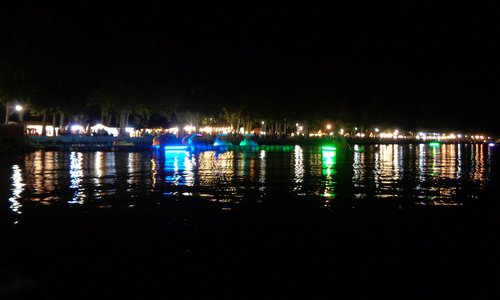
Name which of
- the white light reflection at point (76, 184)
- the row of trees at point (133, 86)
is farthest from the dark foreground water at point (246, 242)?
the row of trees at point (133, 86)

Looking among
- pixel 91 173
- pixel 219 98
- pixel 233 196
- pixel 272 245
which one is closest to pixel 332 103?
pixel 219 98

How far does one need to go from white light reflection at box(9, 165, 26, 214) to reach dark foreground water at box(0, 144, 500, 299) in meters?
0.10

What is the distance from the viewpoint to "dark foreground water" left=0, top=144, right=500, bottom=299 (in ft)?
28.1

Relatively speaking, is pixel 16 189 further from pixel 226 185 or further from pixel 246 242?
pixel 246 242

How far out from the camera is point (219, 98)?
90125 millimetres

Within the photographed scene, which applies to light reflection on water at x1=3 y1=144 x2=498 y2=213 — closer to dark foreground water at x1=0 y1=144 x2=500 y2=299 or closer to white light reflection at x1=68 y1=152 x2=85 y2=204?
white light reflection at x1=68 y1=152 x2=85 y2=204

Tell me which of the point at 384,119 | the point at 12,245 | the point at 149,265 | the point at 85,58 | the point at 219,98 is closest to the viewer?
the point at 149,265

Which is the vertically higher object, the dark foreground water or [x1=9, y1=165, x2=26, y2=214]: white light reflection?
[x1=9, y1=165, x2=26, y2=214]: white light reflection

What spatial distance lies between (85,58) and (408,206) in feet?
186

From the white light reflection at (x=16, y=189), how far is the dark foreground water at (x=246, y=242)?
0.10 m

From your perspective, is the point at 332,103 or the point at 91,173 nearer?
the point at 91,173

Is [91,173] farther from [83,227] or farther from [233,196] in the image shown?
[83,227]

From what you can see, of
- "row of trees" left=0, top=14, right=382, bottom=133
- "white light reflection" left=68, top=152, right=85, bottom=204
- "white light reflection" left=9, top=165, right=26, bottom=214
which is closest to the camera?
"white light reflection" left=9, top=165, right=26, bottom=214

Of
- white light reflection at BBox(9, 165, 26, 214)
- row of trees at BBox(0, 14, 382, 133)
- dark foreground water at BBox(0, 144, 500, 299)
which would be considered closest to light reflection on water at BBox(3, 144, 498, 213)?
white light reflection at BBox(9, 165, 26, 214)
